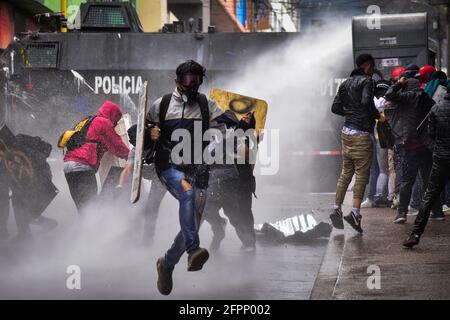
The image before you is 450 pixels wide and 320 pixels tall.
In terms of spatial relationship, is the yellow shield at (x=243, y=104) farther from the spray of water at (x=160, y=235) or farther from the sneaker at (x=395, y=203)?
the sneaker at (x=395, y=203)

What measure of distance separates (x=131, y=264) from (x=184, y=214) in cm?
189

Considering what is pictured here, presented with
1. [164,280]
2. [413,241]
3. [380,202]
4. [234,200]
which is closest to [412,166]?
[413,241]

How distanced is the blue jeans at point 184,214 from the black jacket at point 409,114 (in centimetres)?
385

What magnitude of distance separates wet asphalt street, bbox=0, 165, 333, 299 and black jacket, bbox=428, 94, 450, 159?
153 centimetres

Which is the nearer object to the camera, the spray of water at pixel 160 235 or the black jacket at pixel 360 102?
the spray of water at pixel 160 235

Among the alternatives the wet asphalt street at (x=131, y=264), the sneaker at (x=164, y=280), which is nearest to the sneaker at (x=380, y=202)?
the wet asphalt street at (x=131, y=264)

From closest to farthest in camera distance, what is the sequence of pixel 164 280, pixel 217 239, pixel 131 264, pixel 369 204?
pixel 164 280, pixel 131 264, pixel 217 239, pixel 369 204

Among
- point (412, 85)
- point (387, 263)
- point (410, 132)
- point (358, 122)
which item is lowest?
point (387, 263)

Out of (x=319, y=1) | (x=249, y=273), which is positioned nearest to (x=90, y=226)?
(x=249, y=273)

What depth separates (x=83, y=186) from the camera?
31.7 ft

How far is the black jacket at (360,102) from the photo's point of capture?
9.48 meters

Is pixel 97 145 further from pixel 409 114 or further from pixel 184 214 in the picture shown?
pixel 409 114

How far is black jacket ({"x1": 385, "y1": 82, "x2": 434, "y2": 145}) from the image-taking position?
396 inches
